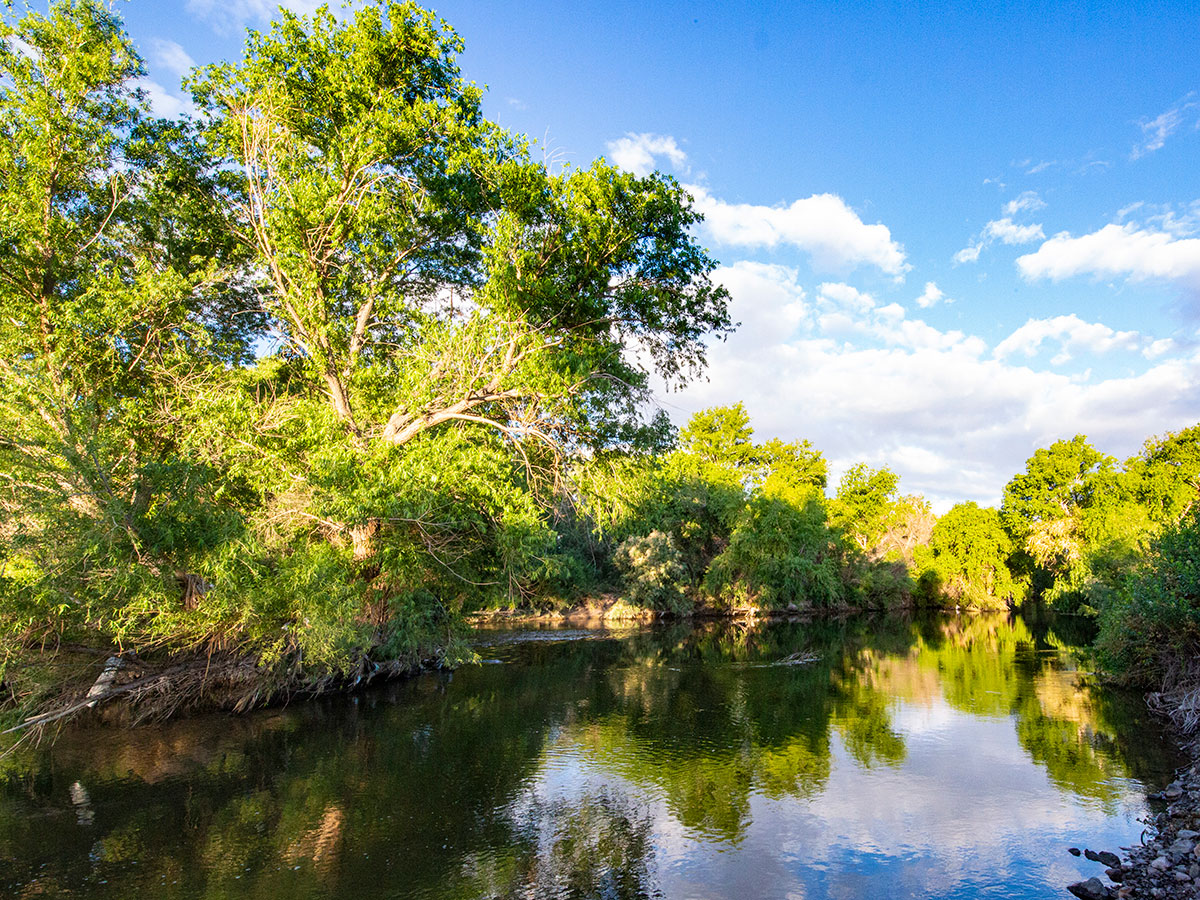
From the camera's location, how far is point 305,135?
18.4m

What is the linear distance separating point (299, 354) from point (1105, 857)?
20.8 m

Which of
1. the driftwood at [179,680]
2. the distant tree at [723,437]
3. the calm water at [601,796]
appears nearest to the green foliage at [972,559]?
the distant tree at [723,437]

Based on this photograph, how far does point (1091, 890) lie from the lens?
893 centimetres

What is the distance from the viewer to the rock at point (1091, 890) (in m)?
8.83

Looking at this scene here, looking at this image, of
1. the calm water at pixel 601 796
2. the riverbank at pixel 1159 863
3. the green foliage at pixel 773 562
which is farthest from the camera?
the green foliage at pixel 773 562

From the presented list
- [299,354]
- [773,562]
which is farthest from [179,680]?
[773,562]

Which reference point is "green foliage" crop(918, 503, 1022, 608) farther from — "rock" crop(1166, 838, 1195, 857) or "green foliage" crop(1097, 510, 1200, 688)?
"rock" crop(1166, 838, 1195, 857)

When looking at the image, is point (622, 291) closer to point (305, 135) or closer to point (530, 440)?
point (530, 440)

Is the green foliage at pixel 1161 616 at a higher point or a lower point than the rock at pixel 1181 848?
higher

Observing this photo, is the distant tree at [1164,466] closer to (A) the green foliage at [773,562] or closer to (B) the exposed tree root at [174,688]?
(A) the green foliage at [773,562]

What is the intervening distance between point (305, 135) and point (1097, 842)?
23.5 metres

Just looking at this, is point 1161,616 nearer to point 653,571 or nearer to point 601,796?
point 601,796

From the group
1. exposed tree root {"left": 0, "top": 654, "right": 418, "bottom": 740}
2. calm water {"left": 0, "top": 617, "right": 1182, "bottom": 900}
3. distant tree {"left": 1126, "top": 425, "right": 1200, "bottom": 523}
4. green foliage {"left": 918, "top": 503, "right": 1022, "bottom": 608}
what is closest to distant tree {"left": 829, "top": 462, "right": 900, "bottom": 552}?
green foliage {"left": 918, "top": 503, "right": 1022, "bottom": 608}

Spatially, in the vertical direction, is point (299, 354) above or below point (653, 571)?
above
